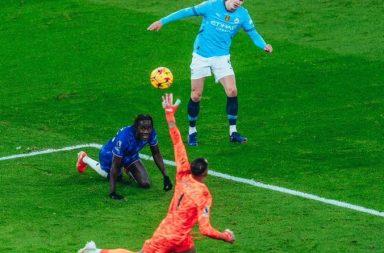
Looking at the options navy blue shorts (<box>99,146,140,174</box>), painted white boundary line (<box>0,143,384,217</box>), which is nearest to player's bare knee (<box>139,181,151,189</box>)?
navy blue shorts (<box>99,146,140,174</box>)

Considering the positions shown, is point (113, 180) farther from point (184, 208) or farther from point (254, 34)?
point (254, 34)

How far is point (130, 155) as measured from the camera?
19.7 meters

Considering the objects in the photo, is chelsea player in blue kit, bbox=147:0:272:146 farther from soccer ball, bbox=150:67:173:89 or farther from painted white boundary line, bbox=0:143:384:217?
painted white boundary line, bbox=0:143:384:217

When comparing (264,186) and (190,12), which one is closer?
(264,186)

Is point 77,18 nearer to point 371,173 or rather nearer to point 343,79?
point 343,79

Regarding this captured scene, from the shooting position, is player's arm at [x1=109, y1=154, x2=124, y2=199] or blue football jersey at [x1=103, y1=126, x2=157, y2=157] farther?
blue football jersey at [x1=103, y1=126, x2=157, y2=157]

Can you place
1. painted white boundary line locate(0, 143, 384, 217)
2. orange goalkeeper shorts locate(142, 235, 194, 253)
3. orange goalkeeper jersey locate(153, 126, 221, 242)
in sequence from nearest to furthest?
1. orange goalkeeper jersey locate(153, 126, 221, 242)
2. orange goalkeeper shorts locate(142, 235, 194, 253)
3. painted white boundary line locate(0, 143, 384, 217)

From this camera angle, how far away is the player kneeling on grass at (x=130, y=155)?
62.2 feet

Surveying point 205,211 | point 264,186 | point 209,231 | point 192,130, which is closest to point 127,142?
point 264,186

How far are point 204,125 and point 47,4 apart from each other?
1051 cm

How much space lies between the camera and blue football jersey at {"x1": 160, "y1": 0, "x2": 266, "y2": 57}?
2191 centimetres

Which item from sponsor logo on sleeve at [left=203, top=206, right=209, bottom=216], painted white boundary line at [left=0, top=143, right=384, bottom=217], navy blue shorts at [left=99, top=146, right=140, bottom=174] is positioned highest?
sponsor logo on sleeve at [left=203, top=206, right=209, bottom=216]

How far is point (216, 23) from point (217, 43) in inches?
14.8

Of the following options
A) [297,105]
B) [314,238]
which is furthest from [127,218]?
[297,105]
